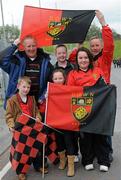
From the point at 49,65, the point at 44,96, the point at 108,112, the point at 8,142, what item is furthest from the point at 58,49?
the point at 8,142

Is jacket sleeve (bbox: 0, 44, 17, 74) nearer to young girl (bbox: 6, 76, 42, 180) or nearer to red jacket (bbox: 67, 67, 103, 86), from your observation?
young girl (bbox: 6, 76, 42, 180)

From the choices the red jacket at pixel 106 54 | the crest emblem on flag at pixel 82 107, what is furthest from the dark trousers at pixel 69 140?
the red jacket at pixel 106 54

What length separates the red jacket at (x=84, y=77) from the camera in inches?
246

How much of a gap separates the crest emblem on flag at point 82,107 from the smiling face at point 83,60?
41 centimetres

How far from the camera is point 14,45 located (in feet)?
21.7

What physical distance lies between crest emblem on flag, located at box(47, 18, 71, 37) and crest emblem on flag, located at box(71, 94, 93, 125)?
52.7 inches

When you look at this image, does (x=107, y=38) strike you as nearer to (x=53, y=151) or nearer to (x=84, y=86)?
(x=84, y=86)

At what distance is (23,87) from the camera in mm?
6203

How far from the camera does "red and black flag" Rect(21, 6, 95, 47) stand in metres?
7.02

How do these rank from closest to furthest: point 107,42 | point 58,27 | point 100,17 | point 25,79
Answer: point 25,79 → point 107,42 → point 100,17 → point 58,27

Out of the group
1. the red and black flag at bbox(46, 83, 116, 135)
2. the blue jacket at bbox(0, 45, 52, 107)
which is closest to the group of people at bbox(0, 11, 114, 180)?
the blue jacket at bbox(0, 45, 52, 107)

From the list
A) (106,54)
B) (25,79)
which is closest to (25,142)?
(25,79)

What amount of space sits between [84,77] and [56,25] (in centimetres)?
124

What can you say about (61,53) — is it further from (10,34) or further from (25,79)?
(10,34)
